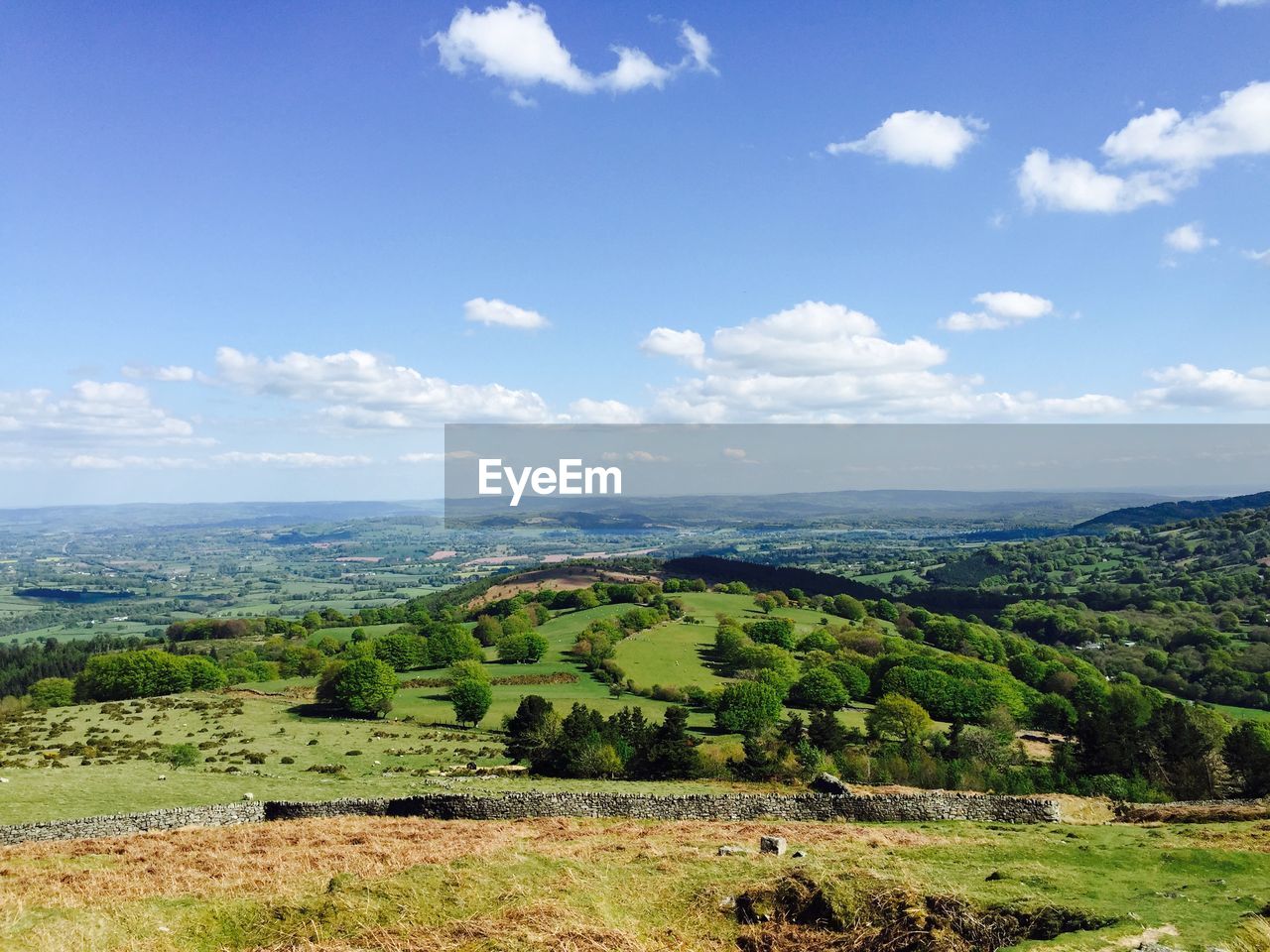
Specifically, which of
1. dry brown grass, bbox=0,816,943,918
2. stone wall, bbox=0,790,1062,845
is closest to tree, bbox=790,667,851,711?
stone wall, bbox=0,790,1062,845

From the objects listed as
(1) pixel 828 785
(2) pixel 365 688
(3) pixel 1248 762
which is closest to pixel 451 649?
(2) pixel 365 688

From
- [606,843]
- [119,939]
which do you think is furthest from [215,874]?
[606,843]

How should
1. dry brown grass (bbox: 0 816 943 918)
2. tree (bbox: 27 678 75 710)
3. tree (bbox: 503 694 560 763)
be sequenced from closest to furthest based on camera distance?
1. dry brown grass (bbox: 0 816 943 918)
2. tree (bbox: 503 694 560 763)
3. tree (bbox: 27 678 75 710)

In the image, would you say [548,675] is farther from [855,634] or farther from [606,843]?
[606,843]

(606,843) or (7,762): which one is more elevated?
(606,843)

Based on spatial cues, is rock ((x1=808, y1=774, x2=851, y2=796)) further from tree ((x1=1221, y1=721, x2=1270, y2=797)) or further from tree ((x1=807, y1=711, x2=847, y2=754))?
tree ((x1=1221, y1=721, x2=1270, y2=797))

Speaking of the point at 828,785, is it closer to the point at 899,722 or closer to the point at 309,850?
the point at 309,850

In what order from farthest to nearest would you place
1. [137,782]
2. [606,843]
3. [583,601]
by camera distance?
[583,601]
[137,782]
[606,843]
